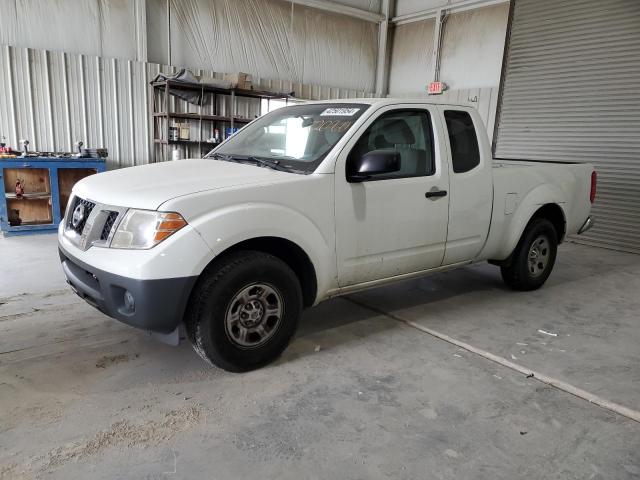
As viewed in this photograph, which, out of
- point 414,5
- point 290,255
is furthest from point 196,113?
point 290,255

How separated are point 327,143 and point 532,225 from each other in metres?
2.41

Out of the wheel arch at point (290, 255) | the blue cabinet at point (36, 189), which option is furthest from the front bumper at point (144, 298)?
the blue cabinet at point (36, 189)

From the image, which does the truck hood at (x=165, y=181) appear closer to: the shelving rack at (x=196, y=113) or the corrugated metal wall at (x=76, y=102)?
the corrugated metal wall at (x=76, y=102)

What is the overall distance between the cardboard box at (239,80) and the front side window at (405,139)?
618 cm

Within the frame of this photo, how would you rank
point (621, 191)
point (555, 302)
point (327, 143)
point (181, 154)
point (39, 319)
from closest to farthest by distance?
point (327, 143), point (39, 319), point (555, 302), point (621, 191), point (181, 154)

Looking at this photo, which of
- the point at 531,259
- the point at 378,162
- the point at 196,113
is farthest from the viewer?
the point at 196,113

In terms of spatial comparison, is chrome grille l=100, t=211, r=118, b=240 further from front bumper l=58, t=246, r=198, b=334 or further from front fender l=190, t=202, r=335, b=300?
front fender l=190, t=202, r=335, b=300

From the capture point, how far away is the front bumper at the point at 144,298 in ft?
7.47

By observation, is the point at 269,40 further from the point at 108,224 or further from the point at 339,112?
the point at 108,224

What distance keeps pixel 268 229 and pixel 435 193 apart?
4.63ft

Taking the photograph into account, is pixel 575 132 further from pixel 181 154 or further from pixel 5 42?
pixel 5 42

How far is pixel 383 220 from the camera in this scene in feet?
10.3

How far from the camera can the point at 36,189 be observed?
7.04 m

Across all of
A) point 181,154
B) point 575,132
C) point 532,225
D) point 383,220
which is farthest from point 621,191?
point 181,154
